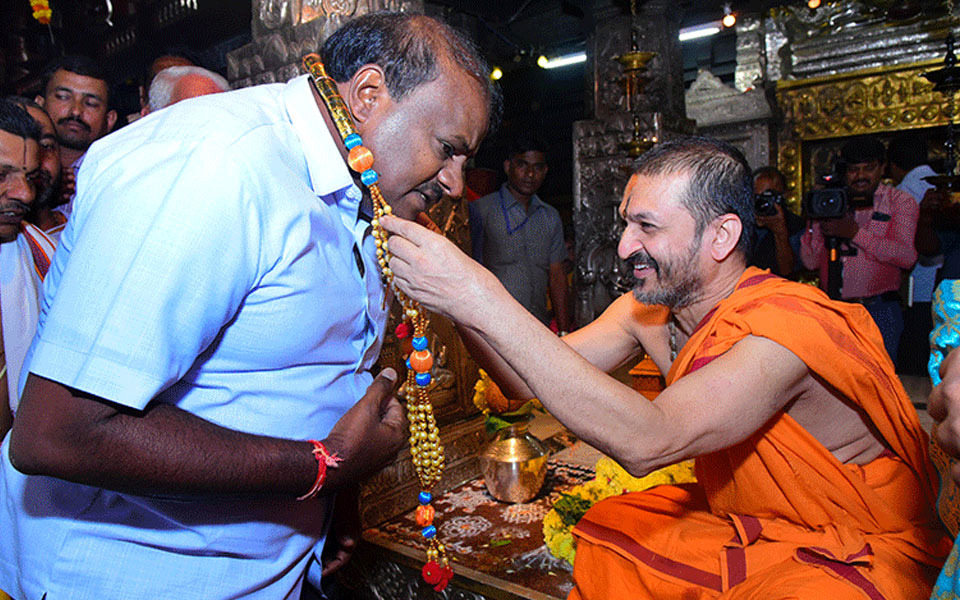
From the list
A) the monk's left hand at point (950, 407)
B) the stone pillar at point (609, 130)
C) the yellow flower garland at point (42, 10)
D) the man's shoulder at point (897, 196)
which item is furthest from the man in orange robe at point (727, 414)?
the stone pillar at point (609, 130)

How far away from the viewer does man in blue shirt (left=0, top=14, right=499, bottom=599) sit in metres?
0.93

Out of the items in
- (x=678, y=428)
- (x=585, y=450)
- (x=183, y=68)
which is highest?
(x=183, y=68)

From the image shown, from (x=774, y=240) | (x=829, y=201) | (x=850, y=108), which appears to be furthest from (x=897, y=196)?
(x=850, y=108)

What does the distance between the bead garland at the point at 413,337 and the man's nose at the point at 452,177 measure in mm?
146

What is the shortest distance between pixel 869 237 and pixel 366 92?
5.33 metres

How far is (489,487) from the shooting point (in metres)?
2.88

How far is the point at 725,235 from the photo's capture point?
6.63 ft

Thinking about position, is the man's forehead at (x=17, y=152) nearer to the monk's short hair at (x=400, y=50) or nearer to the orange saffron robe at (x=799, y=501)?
the monk's short hair at (x=400, y=50)

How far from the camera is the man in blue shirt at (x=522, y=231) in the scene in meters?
5.55

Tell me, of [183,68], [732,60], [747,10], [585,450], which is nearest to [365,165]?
[183,68]

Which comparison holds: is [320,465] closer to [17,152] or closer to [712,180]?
[712,180]

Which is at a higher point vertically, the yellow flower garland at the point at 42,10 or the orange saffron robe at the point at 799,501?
the yellow flower garland at the point at 42,10

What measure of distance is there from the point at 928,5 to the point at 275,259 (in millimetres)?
9373

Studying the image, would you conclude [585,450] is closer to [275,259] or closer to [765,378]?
[765,378]
